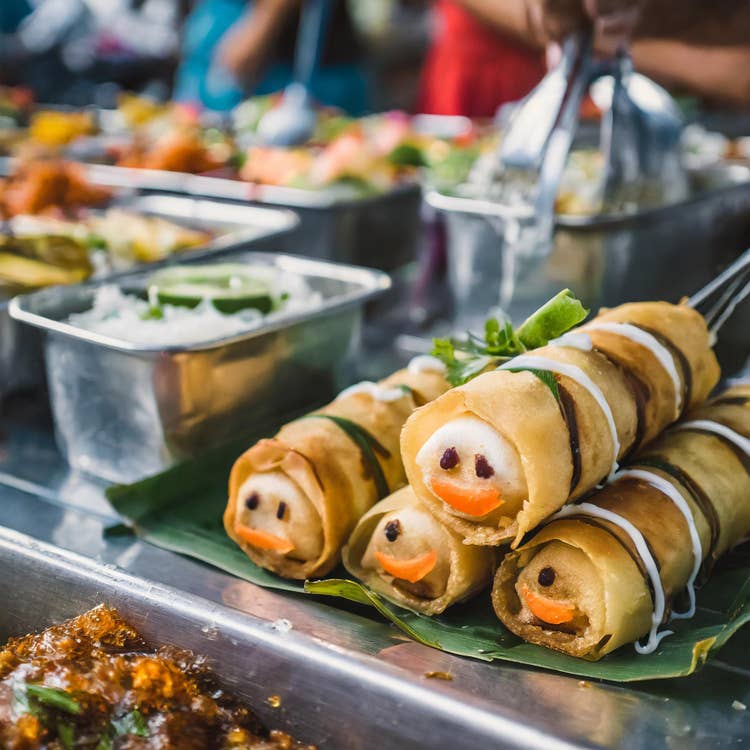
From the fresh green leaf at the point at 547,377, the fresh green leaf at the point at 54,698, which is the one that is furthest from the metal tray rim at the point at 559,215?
the fresh green leaf at the point at 54,698

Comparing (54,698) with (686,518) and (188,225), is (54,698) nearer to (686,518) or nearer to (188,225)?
(686,518)

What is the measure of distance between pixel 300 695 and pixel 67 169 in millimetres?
2848

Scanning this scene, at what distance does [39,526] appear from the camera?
197 cm

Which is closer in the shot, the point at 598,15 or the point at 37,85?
the point at 598,15

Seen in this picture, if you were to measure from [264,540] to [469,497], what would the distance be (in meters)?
0.45

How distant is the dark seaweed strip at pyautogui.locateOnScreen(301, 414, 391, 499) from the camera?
6.23 ft

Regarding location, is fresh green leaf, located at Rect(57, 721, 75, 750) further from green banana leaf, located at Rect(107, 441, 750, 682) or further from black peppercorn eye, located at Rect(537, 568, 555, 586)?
black peppercorn eye, located at Rect(537, 568, 555, 586)

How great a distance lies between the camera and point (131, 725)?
4.73 feet

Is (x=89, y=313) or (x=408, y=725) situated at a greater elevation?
(x=89, y=313)

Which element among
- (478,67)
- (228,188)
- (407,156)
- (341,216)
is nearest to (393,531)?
(341,216)

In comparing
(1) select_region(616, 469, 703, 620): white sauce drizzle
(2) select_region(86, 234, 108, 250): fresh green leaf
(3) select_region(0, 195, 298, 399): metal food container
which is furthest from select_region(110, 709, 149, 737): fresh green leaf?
(2) select_region(86, 234, 108, 250): fresh green leaf

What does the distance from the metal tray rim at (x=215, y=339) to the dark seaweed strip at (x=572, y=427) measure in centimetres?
79

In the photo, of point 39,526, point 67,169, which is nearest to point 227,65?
point 67,169

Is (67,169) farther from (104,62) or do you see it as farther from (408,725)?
(104,62)
